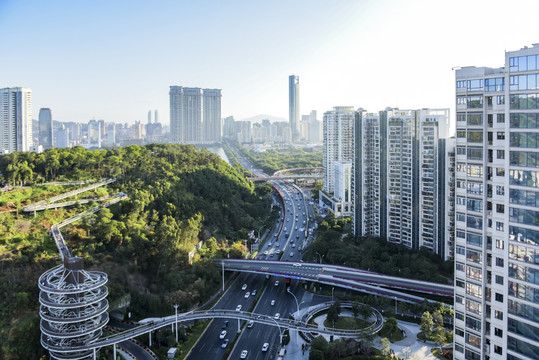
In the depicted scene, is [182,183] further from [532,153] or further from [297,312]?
[532,153]

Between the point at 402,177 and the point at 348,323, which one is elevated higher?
the point at 402,177

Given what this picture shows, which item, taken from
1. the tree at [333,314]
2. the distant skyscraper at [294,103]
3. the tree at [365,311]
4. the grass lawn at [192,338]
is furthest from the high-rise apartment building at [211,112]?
the tree at [365,311]

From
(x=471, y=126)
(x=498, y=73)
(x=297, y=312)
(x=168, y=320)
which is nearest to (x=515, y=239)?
(x=471, y=126)

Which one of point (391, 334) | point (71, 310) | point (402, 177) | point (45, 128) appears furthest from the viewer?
point (45, 128)

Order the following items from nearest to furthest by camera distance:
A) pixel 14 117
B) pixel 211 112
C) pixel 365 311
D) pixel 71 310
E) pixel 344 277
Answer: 1. pixel 71 310
2. pixel 365 311
3. pixel 344 277
4. pixel 14 117
5. pixel 211 112

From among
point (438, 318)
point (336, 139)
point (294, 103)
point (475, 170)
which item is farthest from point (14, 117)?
point (294, 103)

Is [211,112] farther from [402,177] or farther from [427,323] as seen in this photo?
[427,323]

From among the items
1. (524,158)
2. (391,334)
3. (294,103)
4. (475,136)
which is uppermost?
(294,103)
